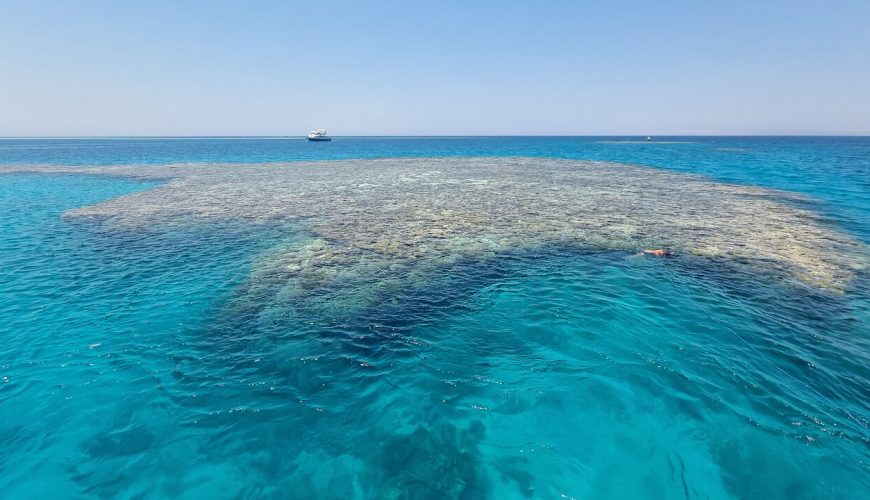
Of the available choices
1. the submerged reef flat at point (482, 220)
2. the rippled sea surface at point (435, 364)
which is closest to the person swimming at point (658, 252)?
the submerged reef flat at point (482, 220)

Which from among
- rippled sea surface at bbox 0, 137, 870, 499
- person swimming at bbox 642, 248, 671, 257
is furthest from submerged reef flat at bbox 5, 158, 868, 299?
person swimming at bbox 642, 248, 671, 257

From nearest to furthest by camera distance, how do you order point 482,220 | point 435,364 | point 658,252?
1. point 435,364
2. point 658,252
3. point 482,220

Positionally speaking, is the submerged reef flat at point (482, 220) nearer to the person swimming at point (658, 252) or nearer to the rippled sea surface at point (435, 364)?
the rippled sea surface at point (435, 364)

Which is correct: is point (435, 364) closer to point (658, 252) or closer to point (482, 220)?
point (658, 252)

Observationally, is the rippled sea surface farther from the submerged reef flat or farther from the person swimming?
the person swimming

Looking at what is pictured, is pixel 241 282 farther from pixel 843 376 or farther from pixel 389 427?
pixel 843 376

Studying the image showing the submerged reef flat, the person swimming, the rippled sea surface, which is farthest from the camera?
the person swimming

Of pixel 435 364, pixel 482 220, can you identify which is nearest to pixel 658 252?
pixel 482 220
